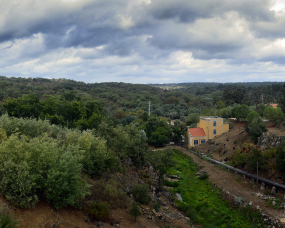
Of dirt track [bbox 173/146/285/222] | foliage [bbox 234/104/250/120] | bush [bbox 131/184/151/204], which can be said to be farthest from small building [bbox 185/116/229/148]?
bush [bbox 131/184/151/204]

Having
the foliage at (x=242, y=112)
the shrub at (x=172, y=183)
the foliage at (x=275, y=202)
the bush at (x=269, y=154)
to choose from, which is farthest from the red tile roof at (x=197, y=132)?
the foliage at (x=275, y=202)

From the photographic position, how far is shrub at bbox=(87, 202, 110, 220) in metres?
14.4

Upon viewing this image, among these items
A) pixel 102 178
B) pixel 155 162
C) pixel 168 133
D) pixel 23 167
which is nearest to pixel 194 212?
pixel 155 162

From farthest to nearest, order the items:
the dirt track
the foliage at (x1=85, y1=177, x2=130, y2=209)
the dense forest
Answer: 1. the dirt track
2. the foliage at (x1=85, y1=177, x2=130, y2=209)
3. the dense forest

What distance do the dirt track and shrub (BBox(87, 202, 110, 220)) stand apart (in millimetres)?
14795

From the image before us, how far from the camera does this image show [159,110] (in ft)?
260

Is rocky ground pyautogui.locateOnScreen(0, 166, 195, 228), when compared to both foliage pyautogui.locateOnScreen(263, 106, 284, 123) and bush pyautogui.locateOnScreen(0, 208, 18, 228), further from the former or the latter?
foliage pyautogui.locateOnScreen(263, 106, 284, 123)

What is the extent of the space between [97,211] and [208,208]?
44.9 feet

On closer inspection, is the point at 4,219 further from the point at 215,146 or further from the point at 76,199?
the point at 215,146

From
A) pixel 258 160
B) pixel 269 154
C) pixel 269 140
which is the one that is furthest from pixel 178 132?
pixel 258 160

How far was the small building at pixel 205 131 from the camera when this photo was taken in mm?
47125

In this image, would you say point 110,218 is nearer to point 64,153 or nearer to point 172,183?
point 64,153

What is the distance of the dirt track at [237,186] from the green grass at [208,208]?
3.41 feet

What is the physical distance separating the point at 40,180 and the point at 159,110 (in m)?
67.6
